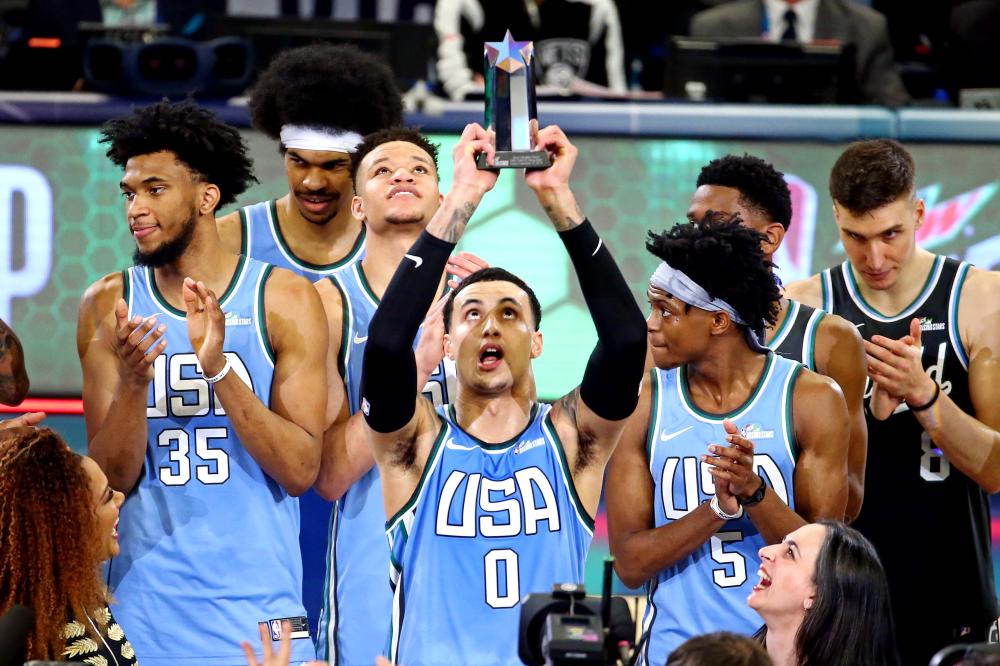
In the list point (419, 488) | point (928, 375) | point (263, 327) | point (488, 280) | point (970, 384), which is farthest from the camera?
point (970, 384)

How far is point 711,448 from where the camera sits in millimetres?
4348

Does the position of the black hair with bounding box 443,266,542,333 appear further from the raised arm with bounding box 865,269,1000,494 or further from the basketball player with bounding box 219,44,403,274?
the raised arm with bounding box 865,269,1000,494

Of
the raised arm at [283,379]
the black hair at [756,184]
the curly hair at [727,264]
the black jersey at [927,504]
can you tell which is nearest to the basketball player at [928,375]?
the black jersey at [927,504]

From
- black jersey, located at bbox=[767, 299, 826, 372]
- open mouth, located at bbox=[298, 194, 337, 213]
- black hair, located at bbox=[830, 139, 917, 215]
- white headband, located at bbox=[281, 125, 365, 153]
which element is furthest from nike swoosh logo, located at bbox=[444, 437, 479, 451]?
black hair, located at bbox=[830, 139, 917, 215]

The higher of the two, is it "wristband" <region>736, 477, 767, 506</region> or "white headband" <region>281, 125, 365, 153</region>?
"white headband" <region>281, 125, 365, 153</region>

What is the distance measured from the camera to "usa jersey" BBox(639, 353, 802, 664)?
14.8ft

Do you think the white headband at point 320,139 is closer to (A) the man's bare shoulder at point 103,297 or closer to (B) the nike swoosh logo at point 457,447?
(A) the man's bare shoulder at point 103,297

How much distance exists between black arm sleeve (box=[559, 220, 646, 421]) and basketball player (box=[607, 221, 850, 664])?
381 mm

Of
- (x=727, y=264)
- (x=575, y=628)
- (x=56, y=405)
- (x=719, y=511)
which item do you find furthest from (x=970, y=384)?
(x=56, y=405)

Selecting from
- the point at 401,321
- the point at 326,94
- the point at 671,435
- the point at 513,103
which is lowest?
the point at 671,435

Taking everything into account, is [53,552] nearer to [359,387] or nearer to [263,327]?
[263,327]

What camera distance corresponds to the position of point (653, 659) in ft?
15.0

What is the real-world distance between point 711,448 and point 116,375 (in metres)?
1.84

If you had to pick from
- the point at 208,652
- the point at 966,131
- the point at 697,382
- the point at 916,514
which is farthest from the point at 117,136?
the point at 966,131
